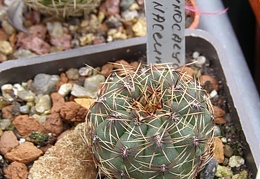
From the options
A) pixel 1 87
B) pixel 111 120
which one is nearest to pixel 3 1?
pixel 1 87

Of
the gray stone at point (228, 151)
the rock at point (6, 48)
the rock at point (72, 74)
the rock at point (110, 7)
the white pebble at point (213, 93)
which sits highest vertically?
the rock at point (110, 7)

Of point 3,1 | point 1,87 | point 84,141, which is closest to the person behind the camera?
point 84,141

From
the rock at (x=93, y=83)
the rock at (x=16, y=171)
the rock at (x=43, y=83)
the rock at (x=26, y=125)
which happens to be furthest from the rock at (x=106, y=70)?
the rock at (x=16, y=171)

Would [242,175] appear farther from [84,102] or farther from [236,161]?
[84,102]

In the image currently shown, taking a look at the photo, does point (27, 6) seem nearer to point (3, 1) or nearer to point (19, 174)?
point (3, 1)

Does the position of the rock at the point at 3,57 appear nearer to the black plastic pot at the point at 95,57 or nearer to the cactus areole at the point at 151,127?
the black plastic pot at the point at 95,57

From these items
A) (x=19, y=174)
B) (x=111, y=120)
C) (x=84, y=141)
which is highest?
(x=111, y=120)
